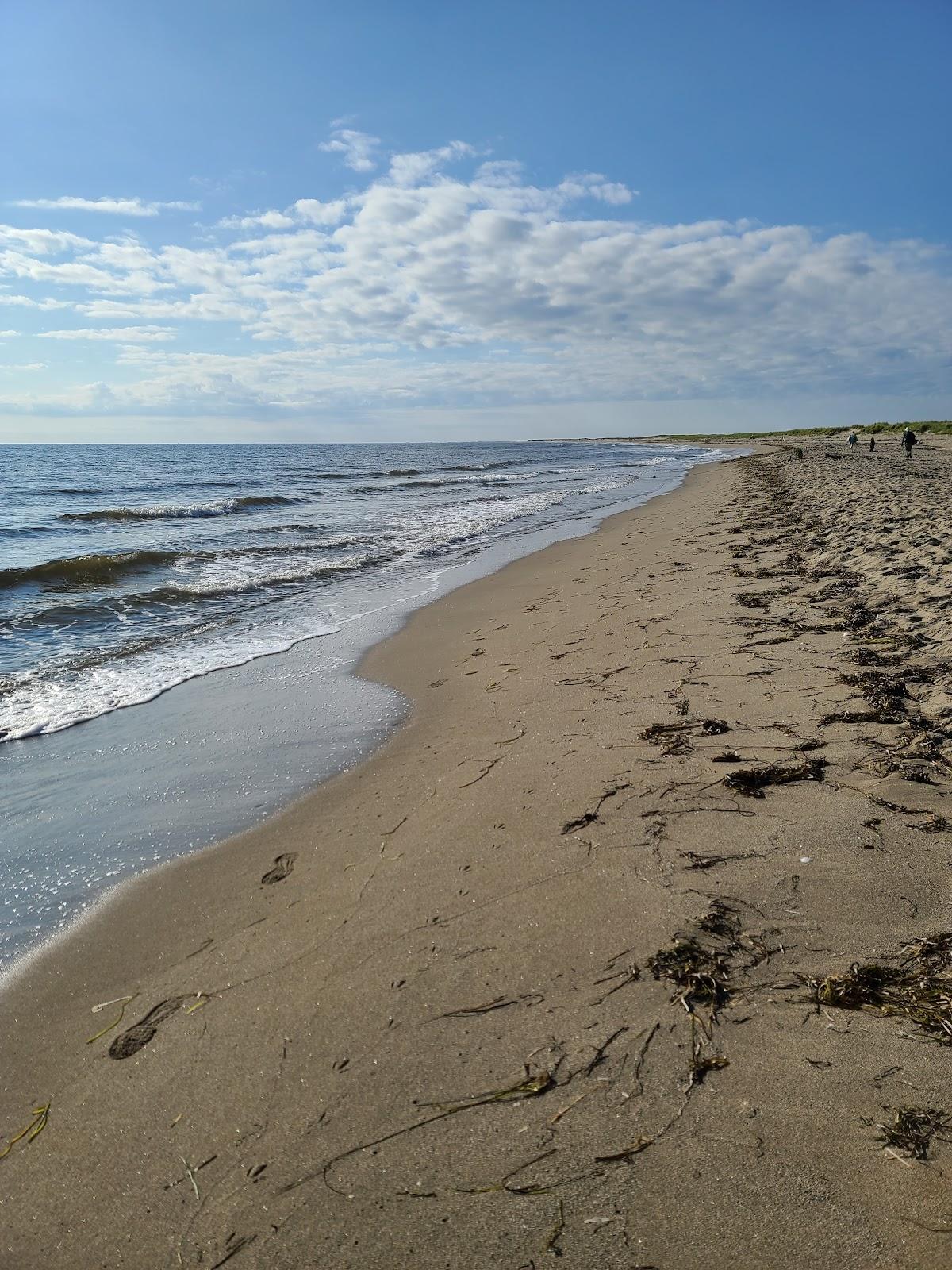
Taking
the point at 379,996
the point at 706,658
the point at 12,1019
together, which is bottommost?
the point at 12,1019

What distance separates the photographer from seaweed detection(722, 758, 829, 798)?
A: 3.54 meters

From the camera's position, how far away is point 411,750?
492cm

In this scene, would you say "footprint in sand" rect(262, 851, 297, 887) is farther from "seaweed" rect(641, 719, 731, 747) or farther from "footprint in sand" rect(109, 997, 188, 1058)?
"seaweed" rect(641, 719, 731, 747)

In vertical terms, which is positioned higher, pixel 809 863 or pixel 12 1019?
pixel 809 863

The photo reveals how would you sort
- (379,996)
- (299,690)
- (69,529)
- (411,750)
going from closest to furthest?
(379,996)
(411,750)
(299,690)
(69,529)

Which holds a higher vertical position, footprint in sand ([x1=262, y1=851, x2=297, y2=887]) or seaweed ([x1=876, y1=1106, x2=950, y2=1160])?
seaweed ([x1=876, y1=1106, x2=950, y2=1160])

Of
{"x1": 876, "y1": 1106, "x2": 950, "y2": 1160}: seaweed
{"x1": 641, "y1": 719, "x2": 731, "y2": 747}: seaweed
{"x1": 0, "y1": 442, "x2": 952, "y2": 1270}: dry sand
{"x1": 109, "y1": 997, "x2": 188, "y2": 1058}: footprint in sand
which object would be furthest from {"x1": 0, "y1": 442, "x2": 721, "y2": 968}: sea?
{"x1": 876, "y1": 1106, "x2": 950, "y2": 1160}: seaweed

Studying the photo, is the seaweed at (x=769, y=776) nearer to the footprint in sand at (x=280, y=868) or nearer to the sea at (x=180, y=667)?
the footprint in sand at (x=280, y=868)

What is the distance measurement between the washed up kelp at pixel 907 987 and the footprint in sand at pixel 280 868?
8.01 feet

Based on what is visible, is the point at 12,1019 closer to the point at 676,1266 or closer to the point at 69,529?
the point at 676,1266

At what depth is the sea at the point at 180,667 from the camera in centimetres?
407

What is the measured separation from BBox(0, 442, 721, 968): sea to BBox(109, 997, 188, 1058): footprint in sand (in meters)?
0.86

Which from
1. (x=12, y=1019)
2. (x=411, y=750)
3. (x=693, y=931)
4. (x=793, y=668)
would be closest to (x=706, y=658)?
(x=793, y=668)

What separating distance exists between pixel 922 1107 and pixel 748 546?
998cm
